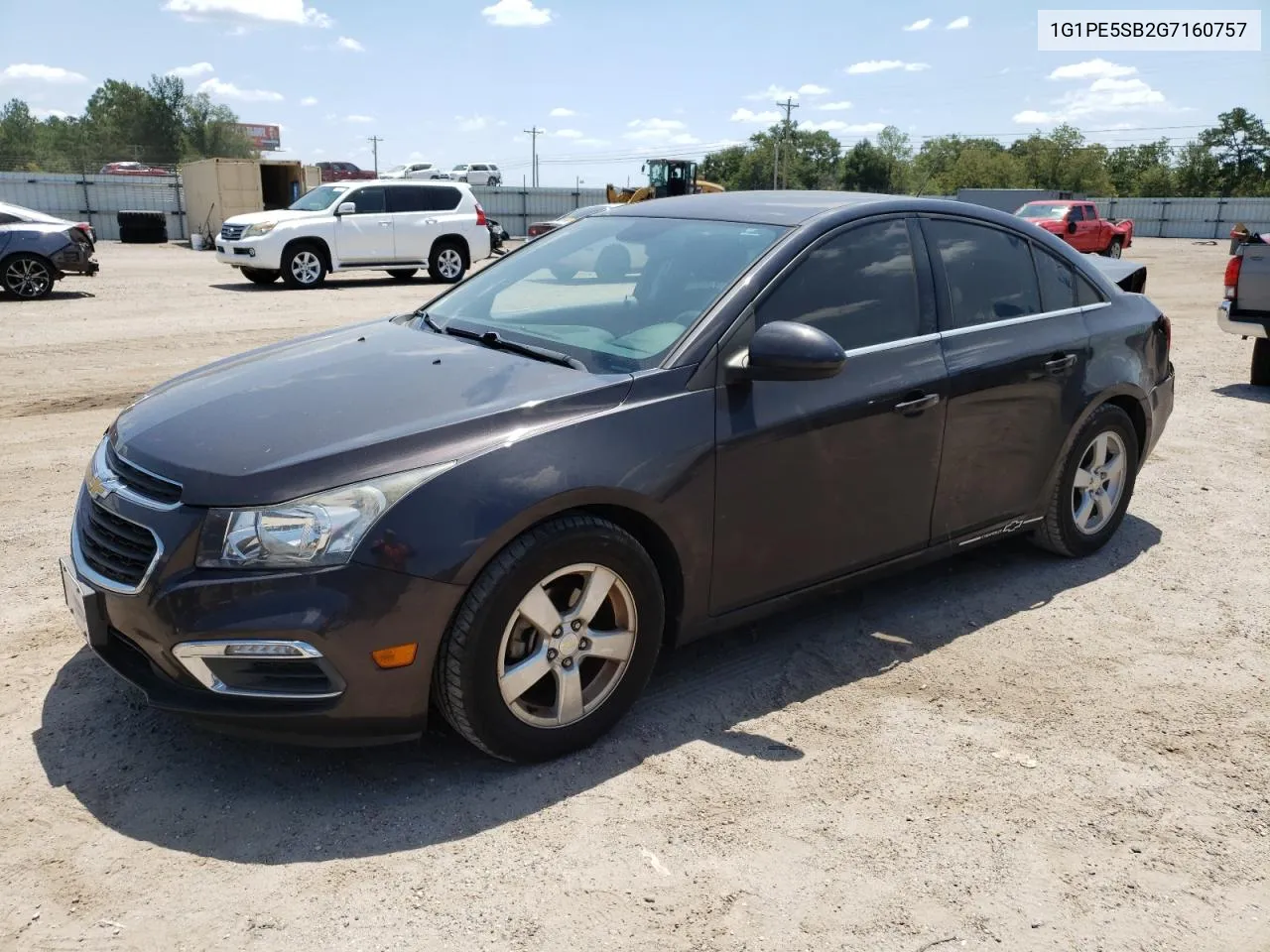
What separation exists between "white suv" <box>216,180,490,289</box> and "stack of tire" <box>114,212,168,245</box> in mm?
13366

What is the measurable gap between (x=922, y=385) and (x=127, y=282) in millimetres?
18093

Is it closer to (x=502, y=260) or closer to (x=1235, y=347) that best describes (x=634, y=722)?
(x=502, y=260)

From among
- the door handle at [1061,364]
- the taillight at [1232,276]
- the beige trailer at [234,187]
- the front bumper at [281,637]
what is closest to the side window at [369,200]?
the beige trailer at [234,187]

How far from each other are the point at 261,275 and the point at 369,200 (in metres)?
2.39

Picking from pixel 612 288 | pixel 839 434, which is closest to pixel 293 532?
pixel 612 288

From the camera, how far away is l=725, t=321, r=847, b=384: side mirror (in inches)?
133

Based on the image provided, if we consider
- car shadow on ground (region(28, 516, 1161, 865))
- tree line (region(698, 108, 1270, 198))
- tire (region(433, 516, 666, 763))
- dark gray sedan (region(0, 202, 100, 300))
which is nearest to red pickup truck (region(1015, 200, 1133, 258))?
dark gray sedan (region(0, 202, 100, 300))

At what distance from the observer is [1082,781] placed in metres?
3.30

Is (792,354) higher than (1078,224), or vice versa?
(1078,224)

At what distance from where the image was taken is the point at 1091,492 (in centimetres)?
512

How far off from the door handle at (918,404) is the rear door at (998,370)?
4.3 inches

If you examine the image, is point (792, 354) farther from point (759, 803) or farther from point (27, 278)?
point (27, 278)

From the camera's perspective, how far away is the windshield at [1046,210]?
28875mm

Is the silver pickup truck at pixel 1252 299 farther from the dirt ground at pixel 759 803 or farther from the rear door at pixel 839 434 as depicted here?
the rear door at pixel 839 434
